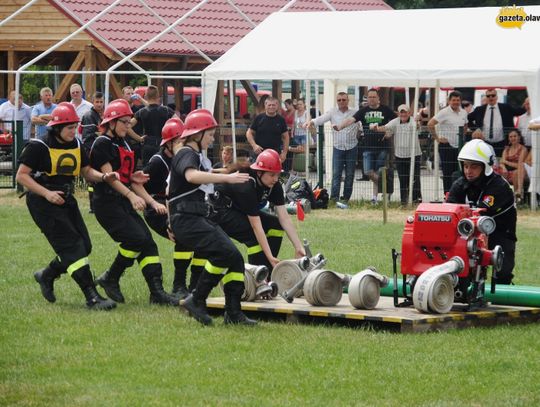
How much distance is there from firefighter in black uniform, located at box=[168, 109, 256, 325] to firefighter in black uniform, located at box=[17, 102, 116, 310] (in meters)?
1.08

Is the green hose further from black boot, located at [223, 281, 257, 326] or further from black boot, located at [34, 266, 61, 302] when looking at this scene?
black boot, located at [34, 266, 61, 302]

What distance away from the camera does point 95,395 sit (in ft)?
23.8

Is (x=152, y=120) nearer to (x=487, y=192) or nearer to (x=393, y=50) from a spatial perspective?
(x=393, y=50)

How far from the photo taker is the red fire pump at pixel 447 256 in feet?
31.4

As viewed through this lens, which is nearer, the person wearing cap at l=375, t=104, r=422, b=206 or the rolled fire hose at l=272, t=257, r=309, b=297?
the rolled fire hose at l=272, t=257, r=309, b=297

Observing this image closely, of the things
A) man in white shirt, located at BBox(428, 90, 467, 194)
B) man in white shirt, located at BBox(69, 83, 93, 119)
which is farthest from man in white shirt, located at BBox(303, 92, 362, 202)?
man in white shirt, located at BBox(69, 83, 93, 119)

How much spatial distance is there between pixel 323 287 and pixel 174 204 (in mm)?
1426

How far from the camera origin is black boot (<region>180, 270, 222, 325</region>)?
32.0ft

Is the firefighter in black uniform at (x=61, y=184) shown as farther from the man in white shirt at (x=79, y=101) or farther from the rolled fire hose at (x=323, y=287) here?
the man in white shirt at (x=79, y=101)

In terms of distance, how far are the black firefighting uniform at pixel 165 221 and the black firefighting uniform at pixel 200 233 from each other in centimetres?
150

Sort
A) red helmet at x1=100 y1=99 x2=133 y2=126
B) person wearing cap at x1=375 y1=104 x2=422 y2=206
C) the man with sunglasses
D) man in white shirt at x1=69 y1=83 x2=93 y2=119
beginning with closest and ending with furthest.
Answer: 1. red helmet at x1=100 y1=99 x2=133 y2=126
2. the man with sunglasses
3. man in white shirt at x1=69 y1=83 x2=93 y2=119
4. person wearing cap at x1=375 y1=104 x2=422 y2=206

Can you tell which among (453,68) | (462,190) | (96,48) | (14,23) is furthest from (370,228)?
(14,23)

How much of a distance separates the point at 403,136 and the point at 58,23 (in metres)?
9.54

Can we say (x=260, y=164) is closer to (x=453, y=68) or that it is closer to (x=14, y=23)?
(x=453, y=68)
